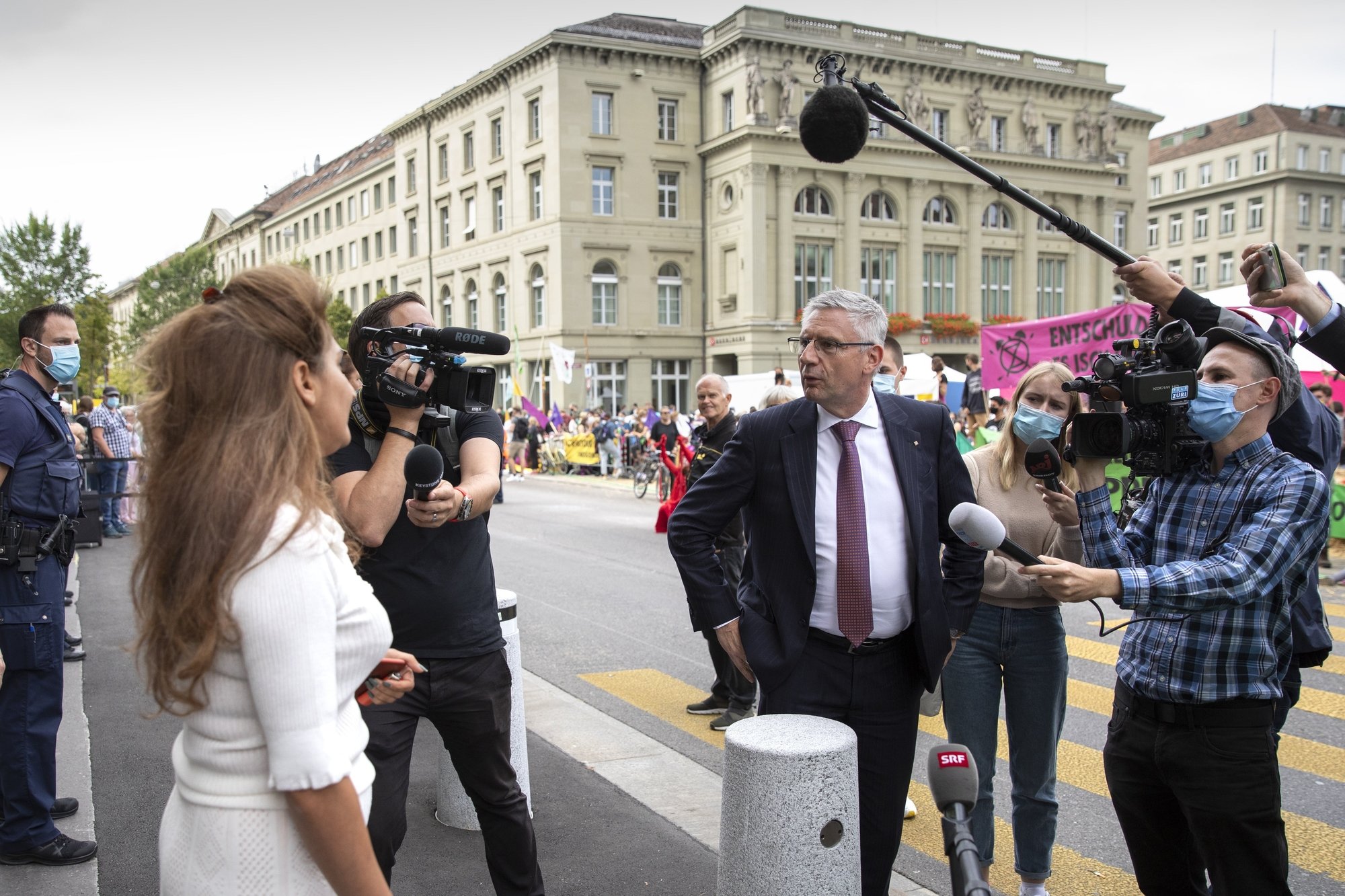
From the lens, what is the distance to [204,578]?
176 centimetres

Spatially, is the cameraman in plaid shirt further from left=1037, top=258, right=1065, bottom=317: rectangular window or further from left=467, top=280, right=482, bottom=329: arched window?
left=1037, top=258, right=1065, bottom=317: rectangular window

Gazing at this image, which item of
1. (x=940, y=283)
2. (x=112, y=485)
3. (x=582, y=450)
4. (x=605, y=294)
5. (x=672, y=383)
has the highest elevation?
(x=940, y=283)

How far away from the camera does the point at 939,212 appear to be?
51.6 meters

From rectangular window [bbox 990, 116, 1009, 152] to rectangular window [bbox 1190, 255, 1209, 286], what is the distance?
3006 centimetres

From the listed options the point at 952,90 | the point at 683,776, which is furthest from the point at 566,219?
the point at 683,776

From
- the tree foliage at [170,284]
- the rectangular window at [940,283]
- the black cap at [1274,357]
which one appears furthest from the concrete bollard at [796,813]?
the tree foliage at [170,284]

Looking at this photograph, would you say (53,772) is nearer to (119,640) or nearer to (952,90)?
(119,640)

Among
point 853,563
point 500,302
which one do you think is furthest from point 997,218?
point 853,563

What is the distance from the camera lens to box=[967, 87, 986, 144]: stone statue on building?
51812 millimetres

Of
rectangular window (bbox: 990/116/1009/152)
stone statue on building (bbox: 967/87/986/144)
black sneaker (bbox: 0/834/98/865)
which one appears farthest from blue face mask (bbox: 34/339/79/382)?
rectangular window (bbox: 990/116/1009/152)

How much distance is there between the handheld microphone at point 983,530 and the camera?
236cm

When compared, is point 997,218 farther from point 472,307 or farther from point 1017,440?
point 1017,440

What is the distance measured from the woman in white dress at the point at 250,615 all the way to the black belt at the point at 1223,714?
218 centimetres

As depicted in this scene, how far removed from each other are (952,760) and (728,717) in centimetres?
420
